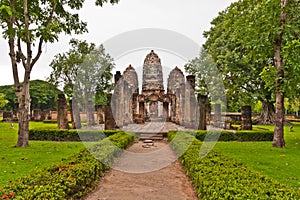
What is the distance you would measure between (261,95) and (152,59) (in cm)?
1700

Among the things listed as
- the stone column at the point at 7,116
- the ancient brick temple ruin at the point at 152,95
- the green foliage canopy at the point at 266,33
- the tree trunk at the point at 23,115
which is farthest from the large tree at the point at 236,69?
the stone column at the point at 7,116

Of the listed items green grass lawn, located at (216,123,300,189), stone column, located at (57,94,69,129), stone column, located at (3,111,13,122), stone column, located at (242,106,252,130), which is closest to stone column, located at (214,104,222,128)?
stone column, located at (242,106,252,130)

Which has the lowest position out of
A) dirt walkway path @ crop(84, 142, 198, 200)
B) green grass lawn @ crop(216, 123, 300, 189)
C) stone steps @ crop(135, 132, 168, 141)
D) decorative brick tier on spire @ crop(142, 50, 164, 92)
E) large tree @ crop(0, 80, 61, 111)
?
dirt walkway path @ crop(84, 142, 198, 200)

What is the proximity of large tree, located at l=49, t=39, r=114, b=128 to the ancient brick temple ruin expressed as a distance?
337 cm

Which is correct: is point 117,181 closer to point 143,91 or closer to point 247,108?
point 247,108

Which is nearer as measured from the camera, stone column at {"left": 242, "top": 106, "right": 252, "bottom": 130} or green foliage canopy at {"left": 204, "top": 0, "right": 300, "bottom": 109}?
green foliage canopy at {"left": 204, "top": 0, "right": 300, "bottom": 109}

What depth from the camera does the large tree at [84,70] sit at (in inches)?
1293

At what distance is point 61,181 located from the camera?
5473mm

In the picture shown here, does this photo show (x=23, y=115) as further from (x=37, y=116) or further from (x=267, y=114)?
(x=267, y=114)

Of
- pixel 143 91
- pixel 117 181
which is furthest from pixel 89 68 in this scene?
pixel 117 181

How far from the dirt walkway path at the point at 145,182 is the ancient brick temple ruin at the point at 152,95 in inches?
481

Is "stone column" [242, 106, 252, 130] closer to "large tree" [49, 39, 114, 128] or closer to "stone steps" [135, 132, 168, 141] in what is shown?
"stone steps" [135, 132, 168, 141]

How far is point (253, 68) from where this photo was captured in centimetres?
2508

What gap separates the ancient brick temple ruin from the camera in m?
23.6
